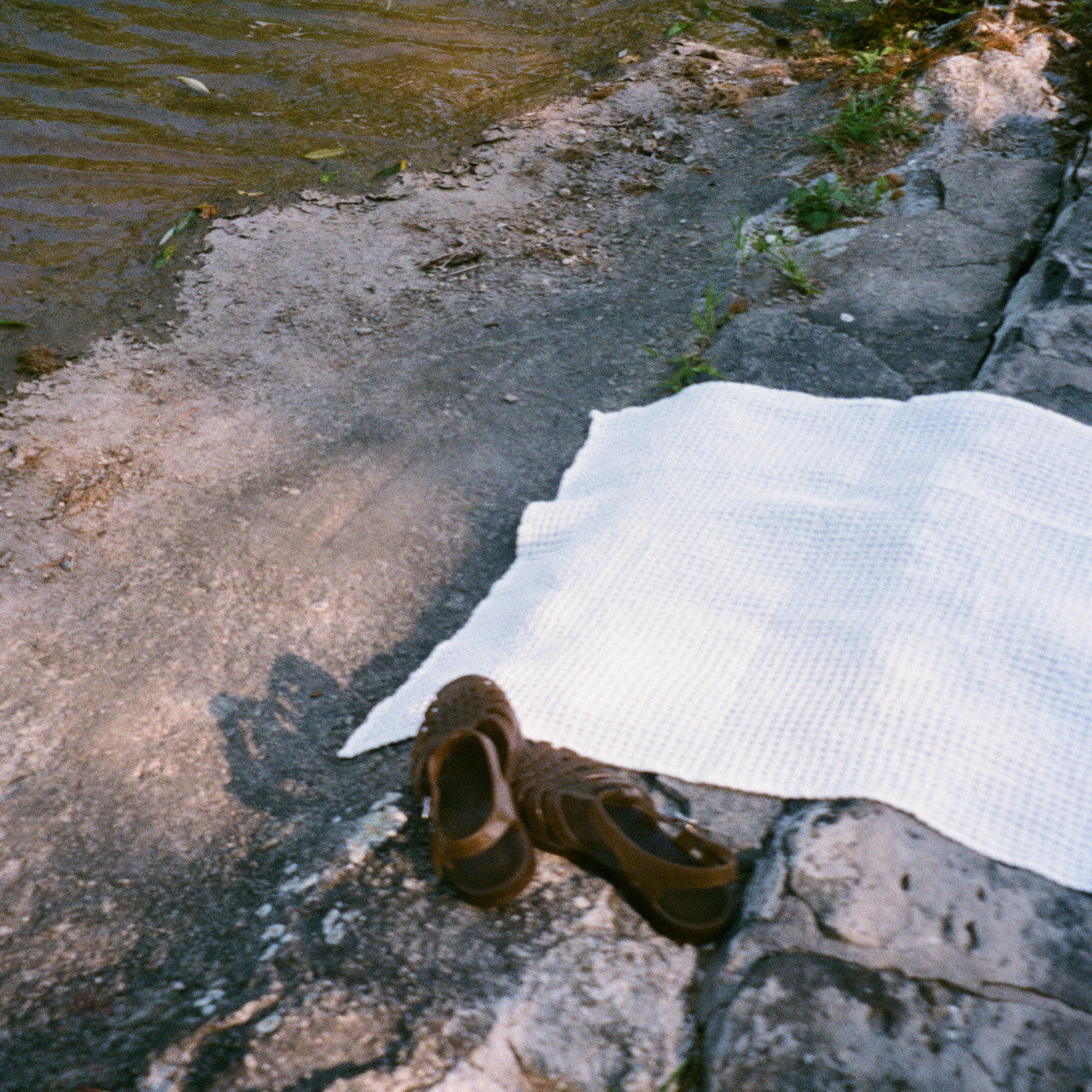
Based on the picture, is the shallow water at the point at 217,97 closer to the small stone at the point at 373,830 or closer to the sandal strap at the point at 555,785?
the small stone at the point at 373,830

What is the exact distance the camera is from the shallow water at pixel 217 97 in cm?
369

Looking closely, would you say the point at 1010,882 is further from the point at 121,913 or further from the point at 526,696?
the point at 121,913

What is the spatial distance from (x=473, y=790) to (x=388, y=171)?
308cm

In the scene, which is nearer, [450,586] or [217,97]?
[450,586]

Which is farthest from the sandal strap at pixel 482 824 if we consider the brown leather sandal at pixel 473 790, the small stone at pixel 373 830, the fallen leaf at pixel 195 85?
the fallen leaf at pixel 195 85

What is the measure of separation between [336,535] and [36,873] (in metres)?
1.00

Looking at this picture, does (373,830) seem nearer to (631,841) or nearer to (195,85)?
(631,841)

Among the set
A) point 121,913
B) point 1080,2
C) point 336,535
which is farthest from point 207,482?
point 1080,2

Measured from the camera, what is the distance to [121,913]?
1.64m

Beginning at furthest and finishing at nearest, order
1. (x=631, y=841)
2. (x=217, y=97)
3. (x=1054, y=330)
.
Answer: (x=217, y=97) → (x=1054, y=330) → (x=631, y=841)

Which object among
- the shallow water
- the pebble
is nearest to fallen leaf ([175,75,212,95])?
the shallow water

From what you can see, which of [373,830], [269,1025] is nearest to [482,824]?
[373,830]

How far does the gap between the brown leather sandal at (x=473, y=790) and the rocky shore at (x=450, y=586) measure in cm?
5

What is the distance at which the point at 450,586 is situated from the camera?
7.65 ft
